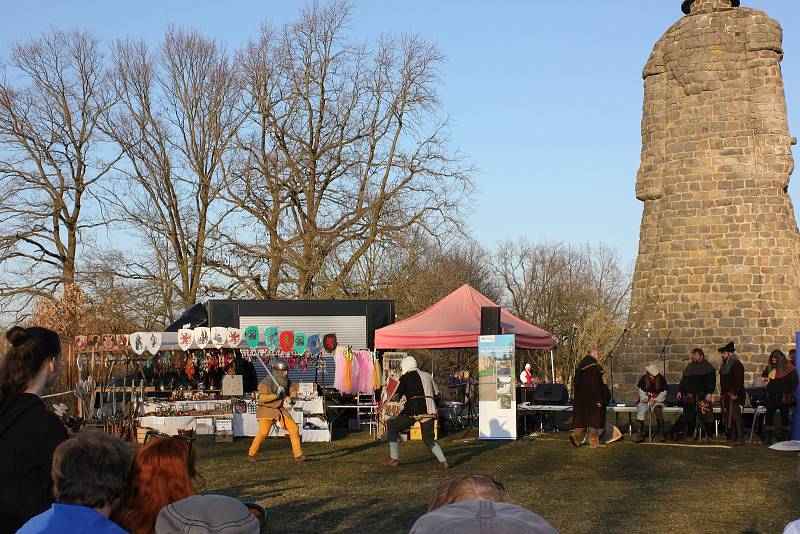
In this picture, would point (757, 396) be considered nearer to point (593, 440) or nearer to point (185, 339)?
point (593, 440)

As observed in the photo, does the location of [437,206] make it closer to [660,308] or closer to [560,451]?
[660,308]

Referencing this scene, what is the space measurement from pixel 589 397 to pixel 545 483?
4847 mm

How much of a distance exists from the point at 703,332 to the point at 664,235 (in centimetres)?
247

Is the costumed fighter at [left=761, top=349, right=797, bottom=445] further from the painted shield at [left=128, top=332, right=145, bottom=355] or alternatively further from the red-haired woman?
the red-haired woman

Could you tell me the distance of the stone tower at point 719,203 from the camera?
2347 cm

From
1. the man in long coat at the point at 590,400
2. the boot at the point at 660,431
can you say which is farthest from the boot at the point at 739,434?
the man in long coat at the point at 590,400

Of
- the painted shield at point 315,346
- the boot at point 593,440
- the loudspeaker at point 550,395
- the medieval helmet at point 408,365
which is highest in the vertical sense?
the painted shield at point 315,346

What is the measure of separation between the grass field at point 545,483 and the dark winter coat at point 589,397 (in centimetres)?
49

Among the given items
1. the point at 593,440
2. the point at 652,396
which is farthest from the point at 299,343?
the point at 652,396

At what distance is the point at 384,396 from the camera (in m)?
20.1

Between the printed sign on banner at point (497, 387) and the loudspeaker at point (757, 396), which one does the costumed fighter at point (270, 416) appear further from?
the loudspeaker at point (757, 396)

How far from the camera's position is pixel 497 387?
727 inches

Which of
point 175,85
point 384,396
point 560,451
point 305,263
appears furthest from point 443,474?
point 175,85

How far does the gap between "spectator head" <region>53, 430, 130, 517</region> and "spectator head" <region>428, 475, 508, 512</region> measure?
1.39m
